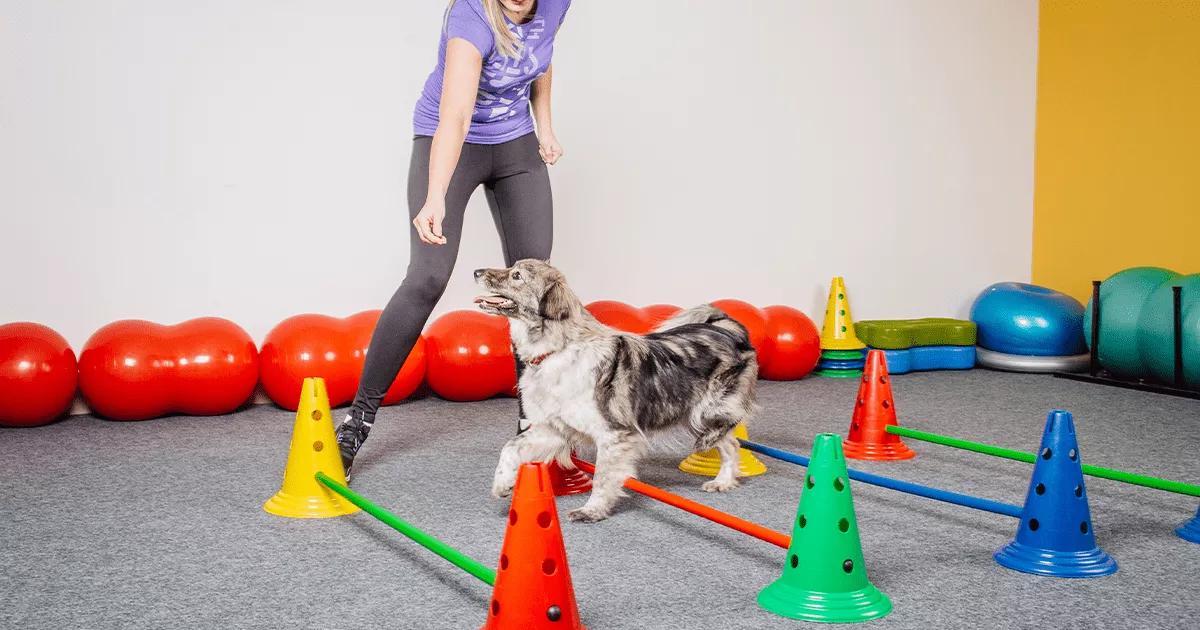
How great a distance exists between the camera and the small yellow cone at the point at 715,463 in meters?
3.17

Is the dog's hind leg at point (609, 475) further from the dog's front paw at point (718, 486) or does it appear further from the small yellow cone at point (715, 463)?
the small yellow cone at point (715, 463)

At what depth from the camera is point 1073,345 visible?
218 inches

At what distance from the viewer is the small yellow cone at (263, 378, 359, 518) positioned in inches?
106

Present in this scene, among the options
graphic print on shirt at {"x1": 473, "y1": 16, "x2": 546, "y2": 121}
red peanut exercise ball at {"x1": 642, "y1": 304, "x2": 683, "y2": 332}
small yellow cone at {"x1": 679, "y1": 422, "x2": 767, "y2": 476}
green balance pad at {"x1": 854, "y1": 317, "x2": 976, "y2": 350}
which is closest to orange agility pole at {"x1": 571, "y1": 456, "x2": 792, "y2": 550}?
small yellow cone at {"x1": 679, "y1": 422, "x2": 767, "y2": 476}

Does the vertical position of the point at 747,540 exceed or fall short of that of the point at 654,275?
it falls short

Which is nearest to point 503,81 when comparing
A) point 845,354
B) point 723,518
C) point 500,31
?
point 500,31

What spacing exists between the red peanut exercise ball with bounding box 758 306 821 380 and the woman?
222cm

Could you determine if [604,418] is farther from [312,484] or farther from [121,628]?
[121,628]

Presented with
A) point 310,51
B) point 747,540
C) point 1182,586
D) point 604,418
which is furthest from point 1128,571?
point 310,51

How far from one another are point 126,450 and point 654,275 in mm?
2830

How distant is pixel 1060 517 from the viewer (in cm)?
214

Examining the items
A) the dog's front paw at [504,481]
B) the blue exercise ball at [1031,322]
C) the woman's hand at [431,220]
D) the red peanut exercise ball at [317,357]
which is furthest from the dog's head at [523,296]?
the blue exercise ball at [1031,322]

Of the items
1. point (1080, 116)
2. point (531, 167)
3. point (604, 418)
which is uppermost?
point (1080, 116)

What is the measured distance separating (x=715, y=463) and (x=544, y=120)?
4.14 ft
